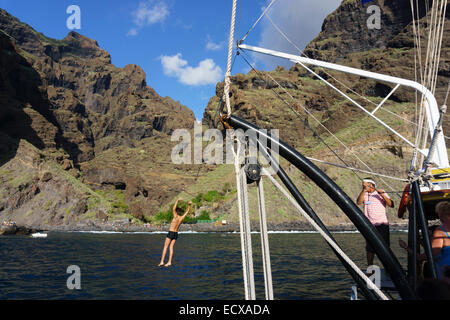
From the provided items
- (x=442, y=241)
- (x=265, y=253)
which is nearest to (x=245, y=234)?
(x=265, y=253)

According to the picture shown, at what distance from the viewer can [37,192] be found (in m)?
109

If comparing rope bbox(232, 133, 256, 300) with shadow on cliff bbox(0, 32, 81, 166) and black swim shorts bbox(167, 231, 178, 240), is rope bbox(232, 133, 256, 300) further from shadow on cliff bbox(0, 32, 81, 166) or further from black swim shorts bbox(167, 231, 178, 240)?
shadow on cliff bbox(0, 32, 81, 166)

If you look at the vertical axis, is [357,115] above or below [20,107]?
below

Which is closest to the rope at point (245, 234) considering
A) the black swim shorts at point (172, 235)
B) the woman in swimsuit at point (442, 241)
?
the woman in swimsuit at point (442, 241)

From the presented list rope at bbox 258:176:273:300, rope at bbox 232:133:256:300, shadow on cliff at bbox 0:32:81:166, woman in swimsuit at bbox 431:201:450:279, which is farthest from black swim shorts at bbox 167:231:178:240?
shadow on cliff at bbox 0:32:81:166

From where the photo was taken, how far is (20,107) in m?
135

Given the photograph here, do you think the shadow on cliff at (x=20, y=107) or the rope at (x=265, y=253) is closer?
the rope at (x=265, y=253)

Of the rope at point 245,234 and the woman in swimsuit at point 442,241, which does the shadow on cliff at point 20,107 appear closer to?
the rope at point 245,234

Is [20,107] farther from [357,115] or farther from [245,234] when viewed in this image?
[245,234]

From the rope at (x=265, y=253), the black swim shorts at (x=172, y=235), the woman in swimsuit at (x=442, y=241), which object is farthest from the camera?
the black swim shorts at (x=172, y=235)

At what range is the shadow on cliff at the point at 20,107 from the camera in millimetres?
125125

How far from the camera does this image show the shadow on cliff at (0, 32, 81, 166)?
12512 centimetres
